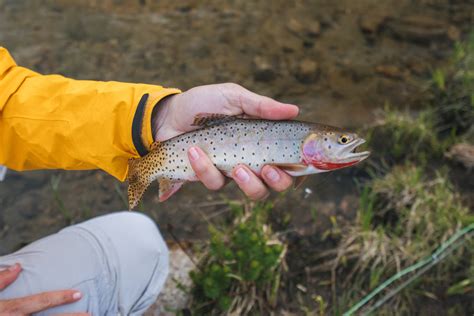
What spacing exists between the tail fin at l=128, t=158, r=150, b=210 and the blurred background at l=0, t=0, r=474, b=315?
764 millimetres

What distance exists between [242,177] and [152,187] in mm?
2381

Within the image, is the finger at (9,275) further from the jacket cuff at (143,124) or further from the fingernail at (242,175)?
the fingernail at (242,175)

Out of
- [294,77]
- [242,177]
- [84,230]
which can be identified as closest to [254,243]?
[242,177]

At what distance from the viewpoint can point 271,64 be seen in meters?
6.50

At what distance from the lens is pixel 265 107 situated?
9.00ft

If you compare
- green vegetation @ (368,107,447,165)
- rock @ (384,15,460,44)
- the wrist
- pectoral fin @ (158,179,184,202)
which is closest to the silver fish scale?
pectoral fin @ (158,179,184,202)

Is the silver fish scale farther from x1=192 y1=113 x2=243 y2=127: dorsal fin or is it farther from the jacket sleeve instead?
the jacket sleeve

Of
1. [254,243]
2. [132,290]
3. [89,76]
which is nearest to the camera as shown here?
[132,290]

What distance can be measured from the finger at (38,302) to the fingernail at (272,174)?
1.23 metres

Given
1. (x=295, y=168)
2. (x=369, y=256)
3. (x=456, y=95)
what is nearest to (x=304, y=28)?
(x=456, y=95)

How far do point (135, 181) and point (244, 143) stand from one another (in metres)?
0.74

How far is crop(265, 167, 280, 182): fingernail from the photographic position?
2623 mm

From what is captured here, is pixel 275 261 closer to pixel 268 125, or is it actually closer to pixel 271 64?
pixel 268 125

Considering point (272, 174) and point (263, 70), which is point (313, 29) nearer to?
point (263, 70)
